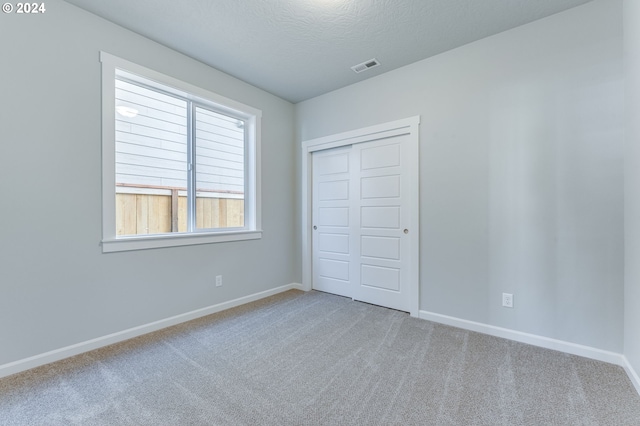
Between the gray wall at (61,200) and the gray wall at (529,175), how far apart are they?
8.92 feet

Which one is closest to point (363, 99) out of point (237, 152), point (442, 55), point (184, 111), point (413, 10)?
point (442, 55)

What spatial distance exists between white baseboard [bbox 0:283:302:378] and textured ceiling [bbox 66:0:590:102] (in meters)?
2.68

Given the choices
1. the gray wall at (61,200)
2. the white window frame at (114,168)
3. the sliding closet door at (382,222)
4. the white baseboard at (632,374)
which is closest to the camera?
the white baseboard at (632,374)

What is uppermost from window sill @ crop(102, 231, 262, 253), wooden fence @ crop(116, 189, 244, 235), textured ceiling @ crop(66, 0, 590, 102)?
textured ceiling @ crop(66, 0, 590, 102)

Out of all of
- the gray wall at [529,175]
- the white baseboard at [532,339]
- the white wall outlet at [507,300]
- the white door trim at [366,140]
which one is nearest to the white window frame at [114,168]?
the white door trim at [366,140]

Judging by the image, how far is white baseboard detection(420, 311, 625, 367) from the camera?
2.04m

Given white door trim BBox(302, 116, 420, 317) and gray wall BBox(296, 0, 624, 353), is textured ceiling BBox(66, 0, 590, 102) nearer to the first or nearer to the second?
gray wall BBox(296, 0, 624, 353)

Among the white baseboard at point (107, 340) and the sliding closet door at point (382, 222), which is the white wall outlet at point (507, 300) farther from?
the white baseboard at point (107, 340)

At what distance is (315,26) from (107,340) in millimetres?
3210

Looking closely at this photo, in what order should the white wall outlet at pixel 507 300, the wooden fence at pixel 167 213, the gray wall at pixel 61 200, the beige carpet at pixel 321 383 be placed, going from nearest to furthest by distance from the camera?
the beige carpet at pixel 321 383 → the gray wall at pixel 61 200 → the white wall outlet at pixel 507 300 → the wooden fence at pixel 167 213

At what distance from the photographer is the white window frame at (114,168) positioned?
2.32 meters

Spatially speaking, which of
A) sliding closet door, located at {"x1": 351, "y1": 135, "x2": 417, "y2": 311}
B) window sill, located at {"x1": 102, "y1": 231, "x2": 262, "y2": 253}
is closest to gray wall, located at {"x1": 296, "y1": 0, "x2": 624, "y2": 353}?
sliding closet door, located at {"x1": 351, "y1": 135, "x2": 417, "y2": 311}

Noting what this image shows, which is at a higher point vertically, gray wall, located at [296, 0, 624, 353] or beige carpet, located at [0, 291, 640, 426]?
gray wall, located at [296, 0, 624, 353]

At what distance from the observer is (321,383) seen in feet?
5.94
